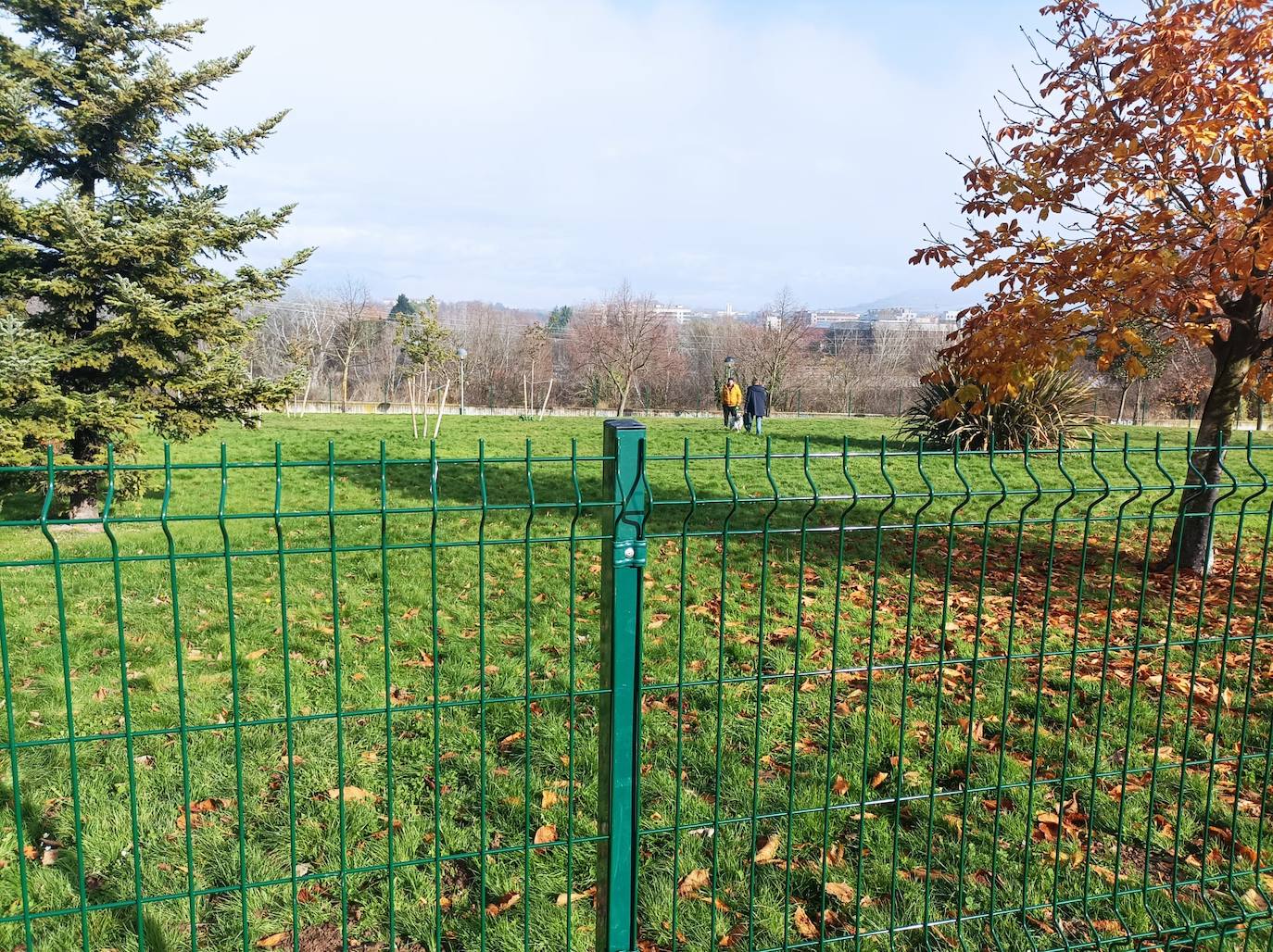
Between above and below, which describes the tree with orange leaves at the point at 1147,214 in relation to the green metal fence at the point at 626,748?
above

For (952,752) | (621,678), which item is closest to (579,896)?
(621,678)

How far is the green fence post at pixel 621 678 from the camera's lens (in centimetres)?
232

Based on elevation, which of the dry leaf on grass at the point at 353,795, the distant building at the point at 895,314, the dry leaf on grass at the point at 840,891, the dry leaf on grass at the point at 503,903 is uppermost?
the distant building at the point at 895,314

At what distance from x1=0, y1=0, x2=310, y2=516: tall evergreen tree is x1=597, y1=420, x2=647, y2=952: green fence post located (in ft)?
25.1

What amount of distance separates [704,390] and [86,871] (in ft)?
135

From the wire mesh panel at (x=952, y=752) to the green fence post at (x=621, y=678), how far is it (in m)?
0.11

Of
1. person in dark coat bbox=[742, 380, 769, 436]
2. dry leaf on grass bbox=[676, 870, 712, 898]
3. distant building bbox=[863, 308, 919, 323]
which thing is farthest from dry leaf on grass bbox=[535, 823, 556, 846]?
distant building bbox=[863, 308, 919, 323]

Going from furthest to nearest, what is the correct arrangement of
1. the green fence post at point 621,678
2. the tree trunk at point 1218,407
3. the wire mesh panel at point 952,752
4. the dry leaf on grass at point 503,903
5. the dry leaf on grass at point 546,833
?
the tree trunk at point 1218,407 → the dry leaf on grass at point 546,833 → the dry leaf on grass at point 503,903 → the wire mesh panel at point 952,752 → the green fence post at point 621,678

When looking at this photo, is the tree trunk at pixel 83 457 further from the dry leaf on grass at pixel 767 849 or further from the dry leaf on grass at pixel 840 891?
the dry leaf on grass at pixel 840 891

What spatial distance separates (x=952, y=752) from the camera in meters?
3.83

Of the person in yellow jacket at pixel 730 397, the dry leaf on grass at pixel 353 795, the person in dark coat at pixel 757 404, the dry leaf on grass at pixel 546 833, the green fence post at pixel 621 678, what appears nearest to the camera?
the green fence post at pixel 621 678

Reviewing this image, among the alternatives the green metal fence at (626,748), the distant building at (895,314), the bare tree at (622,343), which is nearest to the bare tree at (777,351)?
the bare tree at (622,343)

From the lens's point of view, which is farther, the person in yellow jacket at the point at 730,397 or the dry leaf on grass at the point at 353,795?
the person in yellow jacket at the point at 730,397

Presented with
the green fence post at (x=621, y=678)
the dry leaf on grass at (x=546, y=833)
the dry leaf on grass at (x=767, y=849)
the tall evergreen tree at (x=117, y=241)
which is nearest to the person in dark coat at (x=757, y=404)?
the tall evergreen tree at (x=117, y=241)
